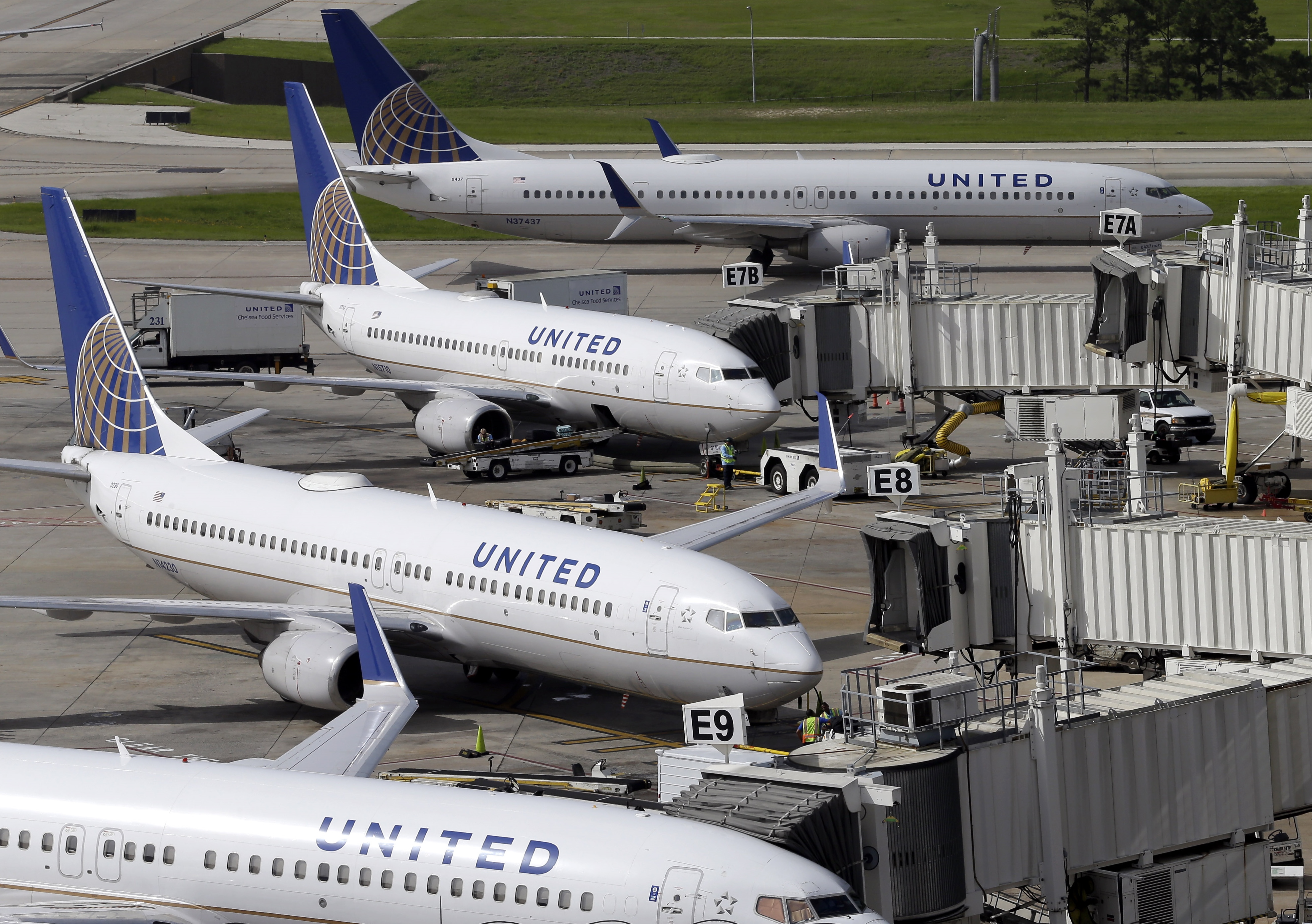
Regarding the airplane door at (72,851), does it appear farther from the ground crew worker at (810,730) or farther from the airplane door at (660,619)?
the ground crew worker at (810,730)

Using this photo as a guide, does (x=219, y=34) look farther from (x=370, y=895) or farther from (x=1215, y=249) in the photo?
(x=370, y=895)

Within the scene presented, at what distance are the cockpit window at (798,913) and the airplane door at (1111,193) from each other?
66.9 m

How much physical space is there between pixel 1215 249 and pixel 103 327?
25780 millimetres

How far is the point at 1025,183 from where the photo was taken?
84000 millimetres

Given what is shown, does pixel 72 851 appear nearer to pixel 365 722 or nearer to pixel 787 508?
pixel 365 722

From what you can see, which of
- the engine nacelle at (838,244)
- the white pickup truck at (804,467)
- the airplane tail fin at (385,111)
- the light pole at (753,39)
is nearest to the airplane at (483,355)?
the white pickup truck at (804,467)

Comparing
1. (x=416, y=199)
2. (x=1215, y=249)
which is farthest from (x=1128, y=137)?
(x=1215, y=249)

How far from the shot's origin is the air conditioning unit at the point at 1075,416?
47.5 m

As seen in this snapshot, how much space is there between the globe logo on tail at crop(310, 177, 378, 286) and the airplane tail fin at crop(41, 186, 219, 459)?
21478mm

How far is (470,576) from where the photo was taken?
122 feet

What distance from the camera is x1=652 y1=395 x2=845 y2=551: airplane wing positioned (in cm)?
4122

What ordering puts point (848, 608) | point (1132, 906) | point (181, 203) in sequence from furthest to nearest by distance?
point (181, 203) → point (848, 608) → point (1132, 906)

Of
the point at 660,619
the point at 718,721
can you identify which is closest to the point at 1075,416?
the point at 660,619

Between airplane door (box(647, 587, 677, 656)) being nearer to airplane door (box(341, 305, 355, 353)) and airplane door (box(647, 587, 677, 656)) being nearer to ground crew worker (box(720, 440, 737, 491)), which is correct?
ground crew worker (box(720, 440, 737, 491))
